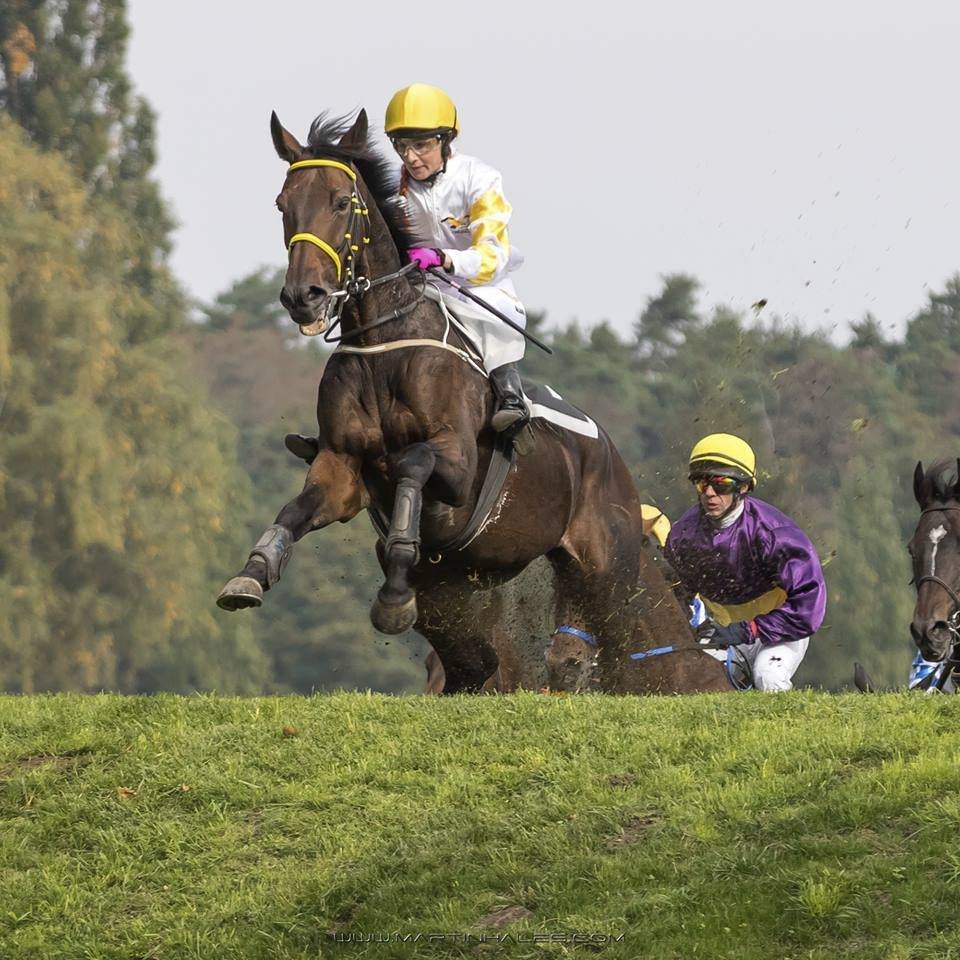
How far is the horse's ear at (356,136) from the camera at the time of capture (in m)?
9.79

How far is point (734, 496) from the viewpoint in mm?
12672

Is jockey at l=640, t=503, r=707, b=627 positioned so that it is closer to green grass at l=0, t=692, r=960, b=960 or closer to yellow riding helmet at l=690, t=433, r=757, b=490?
yellow riding helmet at l=690, t=433, r=757, b=490

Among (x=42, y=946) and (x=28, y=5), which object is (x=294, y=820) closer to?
(x=42, y=946)

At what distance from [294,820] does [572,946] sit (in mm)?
1636

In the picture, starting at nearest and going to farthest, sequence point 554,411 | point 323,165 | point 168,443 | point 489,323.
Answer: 1. point 323,165
2. point 489,323
3. point 554,411
4. point 168,443

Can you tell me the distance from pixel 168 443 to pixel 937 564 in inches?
1195

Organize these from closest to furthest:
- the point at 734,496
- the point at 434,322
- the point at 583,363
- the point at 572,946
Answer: the point at 572,946
the point at 434,322
the point at 734,496
the point at 583,363

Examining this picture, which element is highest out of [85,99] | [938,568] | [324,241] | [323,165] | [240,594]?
[85,99]

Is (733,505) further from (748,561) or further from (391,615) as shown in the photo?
(391,615)

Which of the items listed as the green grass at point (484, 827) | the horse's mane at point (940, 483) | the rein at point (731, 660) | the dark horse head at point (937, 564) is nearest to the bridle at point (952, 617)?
the dark horse head at point (937, 564)

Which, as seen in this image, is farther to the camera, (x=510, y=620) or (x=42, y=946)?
(x=510, y=620)

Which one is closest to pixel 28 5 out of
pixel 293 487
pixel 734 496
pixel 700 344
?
pixel 293 487

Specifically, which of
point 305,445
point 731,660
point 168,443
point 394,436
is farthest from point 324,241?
point 168,443

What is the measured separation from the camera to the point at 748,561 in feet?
42.0
